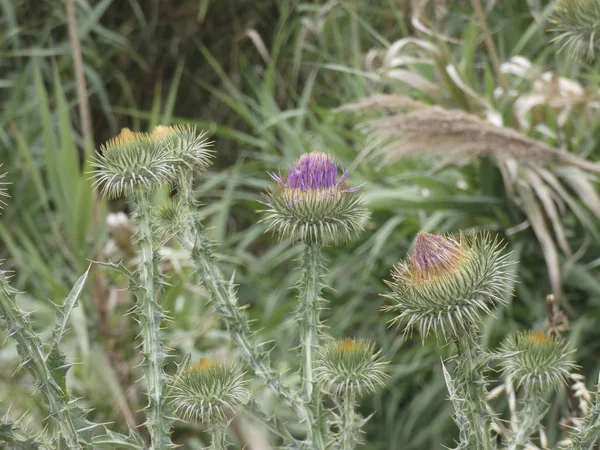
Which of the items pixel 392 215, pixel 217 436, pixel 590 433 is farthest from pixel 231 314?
pixel 392 215

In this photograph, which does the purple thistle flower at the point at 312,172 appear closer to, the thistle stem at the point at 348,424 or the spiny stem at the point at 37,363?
the thistle stem at the point at 348,424

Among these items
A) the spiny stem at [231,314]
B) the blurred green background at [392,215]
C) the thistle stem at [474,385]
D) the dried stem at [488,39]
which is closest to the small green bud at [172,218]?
the spiny stem at [231,314]

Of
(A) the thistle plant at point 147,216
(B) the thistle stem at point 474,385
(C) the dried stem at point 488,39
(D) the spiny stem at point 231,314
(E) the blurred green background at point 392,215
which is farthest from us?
(C) the dried stem at point 488,39

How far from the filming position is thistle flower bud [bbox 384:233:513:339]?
98cm

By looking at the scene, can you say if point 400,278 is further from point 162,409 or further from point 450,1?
point 450,1

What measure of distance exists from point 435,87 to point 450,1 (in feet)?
3.63

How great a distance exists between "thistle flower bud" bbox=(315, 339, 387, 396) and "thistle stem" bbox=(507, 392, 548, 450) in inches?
7.4

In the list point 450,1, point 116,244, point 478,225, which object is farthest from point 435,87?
point 116,244

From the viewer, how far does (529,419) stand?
1184 mm

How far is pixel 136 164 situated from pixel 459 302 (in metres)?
0.45

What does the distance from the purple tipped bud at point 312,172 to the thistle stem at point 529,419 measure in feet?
1.34

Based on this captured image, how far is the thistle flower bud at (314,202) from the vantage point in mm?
1174

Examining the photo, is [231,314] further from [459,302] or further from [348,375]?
[459,302]

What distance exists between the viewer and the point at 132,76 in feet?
17.1
